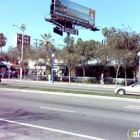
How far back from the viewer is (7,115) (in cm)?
825

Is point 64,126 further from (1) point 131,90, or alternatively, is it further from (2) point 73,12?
(2) point 73,12

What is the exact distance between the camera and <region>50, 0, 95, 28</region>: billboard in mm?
45800

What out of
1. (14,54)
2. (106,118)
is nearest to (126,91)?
(106,118)

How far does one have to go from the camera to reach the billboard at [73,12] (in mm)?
45800

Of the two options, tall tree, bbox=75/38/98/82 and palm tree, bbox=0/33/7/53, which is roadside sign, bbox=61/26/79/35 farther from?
palm tree, bbox=0/33/7/53

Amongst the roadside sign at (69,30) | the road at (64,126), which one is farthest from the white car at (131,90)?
the roadside sign at (69,30)

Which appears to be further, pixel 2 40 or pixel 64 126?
pixel 2 40

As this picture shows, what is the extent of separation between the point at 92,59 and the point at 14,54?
21.8m

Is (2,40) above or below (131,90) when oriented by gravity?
above

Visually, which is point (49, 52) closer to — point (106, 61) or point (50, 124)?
point (106, 61)

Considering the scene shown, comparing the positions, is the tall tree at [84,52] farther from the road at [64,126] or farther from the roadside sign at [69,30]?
the road at [64,126]

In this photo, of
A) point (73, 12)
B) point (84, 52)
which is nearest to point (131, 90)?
point (84, 52)

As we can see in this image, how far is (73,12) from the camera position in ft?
161

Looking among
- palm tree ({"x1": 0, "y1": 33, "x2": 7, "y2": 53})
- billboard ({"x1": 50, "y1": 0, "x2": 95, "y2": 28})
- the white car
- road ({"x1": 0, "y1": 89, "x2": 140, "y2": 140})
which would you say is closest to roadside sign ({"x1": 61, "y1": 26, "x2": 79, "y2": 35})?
billboard ({"x1": 50, "y1": 0, "x2": 95, "y2": 28})
